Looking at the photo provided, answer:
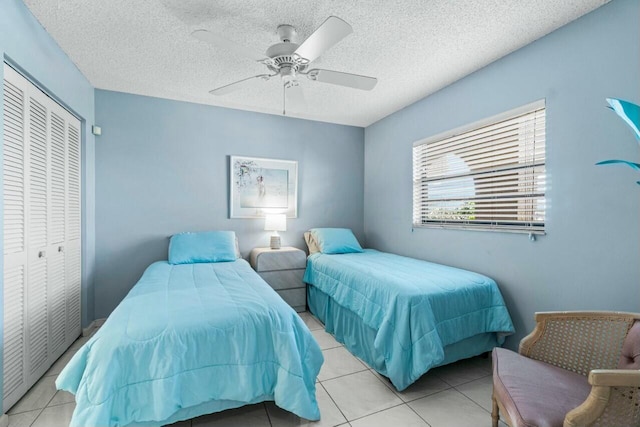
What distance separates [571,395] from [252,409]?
168 centimetres

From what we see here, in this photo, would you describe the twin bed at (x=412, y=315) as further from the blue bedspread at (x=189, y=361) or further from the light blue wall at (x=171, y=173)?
the light blue wall at (x=171, y=173)

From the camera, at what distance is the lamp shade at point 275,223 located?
144 inches

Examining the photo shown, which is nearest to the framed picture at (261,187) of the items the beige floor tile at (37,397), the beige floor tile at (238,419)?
the beige floor tile at (37,397)

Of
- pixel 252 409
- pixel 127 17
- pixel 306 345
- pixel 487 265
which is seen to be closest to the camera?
pixel 306 345

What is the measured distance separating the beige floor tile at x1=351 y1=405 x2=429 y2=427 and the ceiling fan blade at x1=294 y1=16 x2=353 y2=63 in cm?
222

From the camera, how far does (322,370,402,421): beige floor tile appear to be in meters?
1.86

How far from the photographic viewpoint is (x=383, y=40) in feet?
7.29

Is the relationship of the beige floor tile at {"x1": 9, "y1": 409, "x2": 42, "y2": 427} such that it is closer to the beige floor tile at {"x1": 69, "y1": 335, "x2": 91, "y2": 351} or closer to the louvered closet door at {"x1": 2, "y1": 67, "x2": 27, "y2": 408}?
the louvered closet door at {"x1": 2, "y1": 67, "x2": 27, "y2": 408}

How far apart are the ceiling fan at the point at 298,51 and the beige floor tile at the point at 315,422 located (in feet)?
7.21

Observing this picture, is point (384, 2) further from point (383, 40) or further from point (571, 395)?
point (571, 395)

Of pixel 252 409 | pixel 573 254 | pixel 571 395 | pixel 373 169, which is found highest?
pixel 373 169

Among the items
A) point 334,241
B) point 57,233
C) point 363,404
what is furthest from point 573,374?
point 57,233

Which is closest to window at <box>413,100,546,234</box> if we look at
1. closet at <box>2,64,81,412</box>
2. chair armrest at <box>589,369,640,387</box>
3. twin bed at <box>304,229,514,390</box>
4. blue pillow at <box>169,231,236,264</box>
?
twin bed at <box>304,229,514,390</box>

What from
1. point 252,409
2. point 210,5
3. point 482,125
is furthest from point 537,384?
point 210,5
